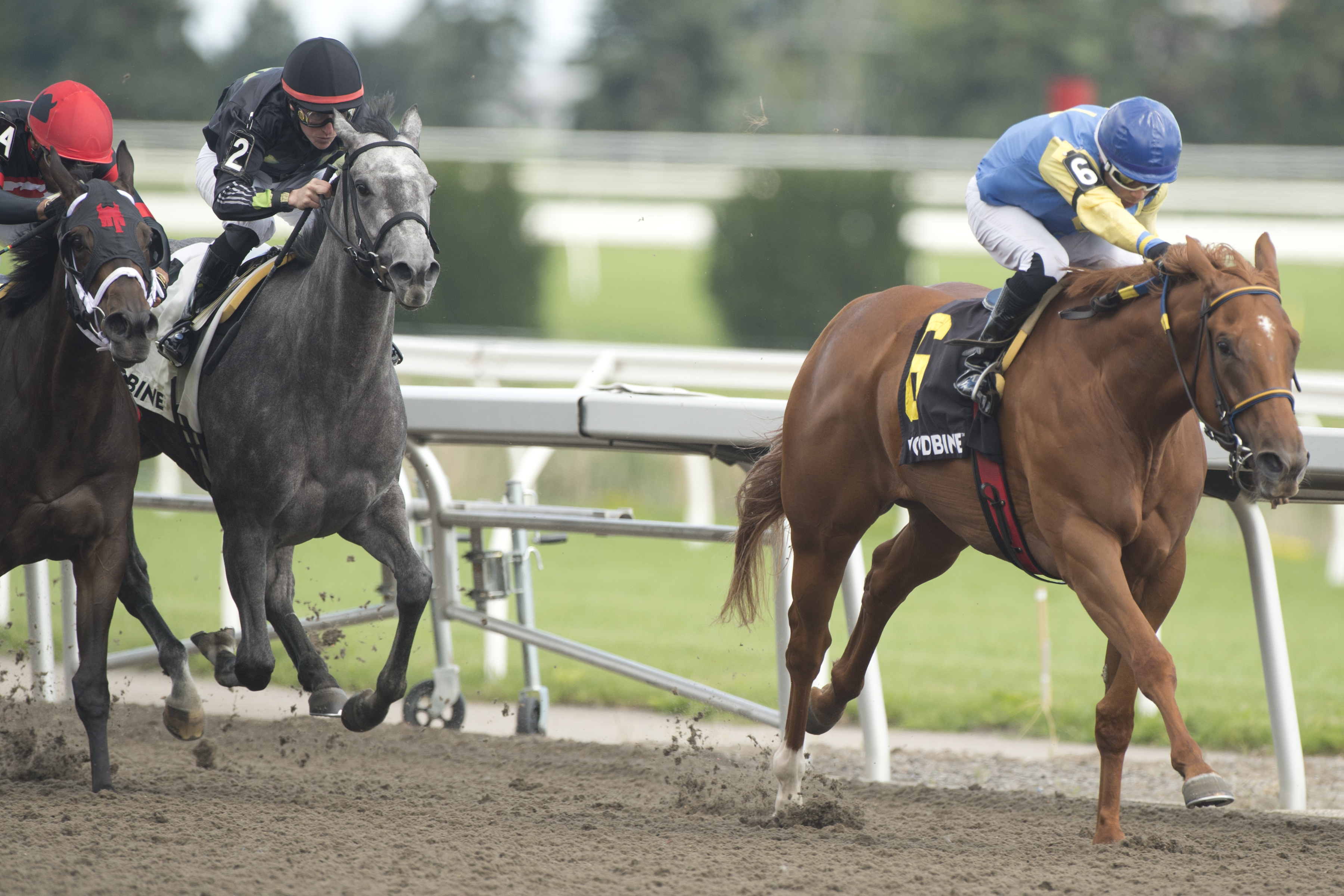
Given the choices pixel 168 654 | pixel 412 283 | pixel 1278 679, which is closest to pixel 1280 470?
pixel 1278 679

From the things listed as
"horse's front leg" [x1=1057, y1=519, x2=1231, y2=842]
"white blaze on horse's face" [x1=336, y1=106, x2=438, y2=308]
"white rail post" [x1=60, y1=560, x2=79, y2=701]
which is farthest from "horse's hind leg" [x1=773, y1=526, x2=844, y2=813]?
"white rail post" [x1=60, y1=560, x2=79, y2=701]

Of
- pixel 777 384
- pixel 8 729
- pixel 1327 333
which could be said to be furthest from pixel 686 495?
pixel 1327 333

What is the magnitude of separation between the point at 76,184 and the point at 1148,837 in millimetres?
3293

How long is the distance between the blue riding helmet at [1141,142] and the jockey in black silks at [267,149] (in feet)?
6.43

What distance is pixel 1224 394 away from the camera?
3.22 meters

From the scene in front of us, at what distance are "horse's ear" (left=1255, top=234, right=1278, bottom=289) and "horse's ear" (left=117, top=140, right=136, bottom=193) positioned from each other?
2.90 meters

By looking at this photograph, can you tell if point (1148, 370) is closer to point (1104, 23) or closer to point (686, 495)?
point (686, 495)

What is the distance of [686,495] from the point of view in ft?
34.7

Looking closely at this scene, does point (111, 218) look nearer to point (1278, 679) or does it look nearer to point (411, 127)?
point (411, 127)

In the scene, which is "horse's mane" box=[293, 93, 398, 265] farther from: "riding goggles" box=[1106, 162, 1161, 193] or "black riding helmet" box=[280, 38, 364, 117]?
→ "riding goggles" box=[1106, 162, 1161, 193]

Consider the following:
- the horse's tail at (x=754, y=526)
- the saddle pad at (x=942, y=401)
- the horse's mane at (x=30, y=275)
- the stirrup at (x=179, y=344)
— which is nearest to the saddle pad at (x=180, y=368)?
the stirrup at (x=179, y=344)

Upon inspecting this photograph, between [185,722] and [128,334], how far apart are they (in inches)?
55.4

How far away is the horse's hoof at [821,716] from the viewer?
4461 mm

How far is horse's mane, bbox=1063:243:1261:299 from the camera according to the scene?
10.8 ft
